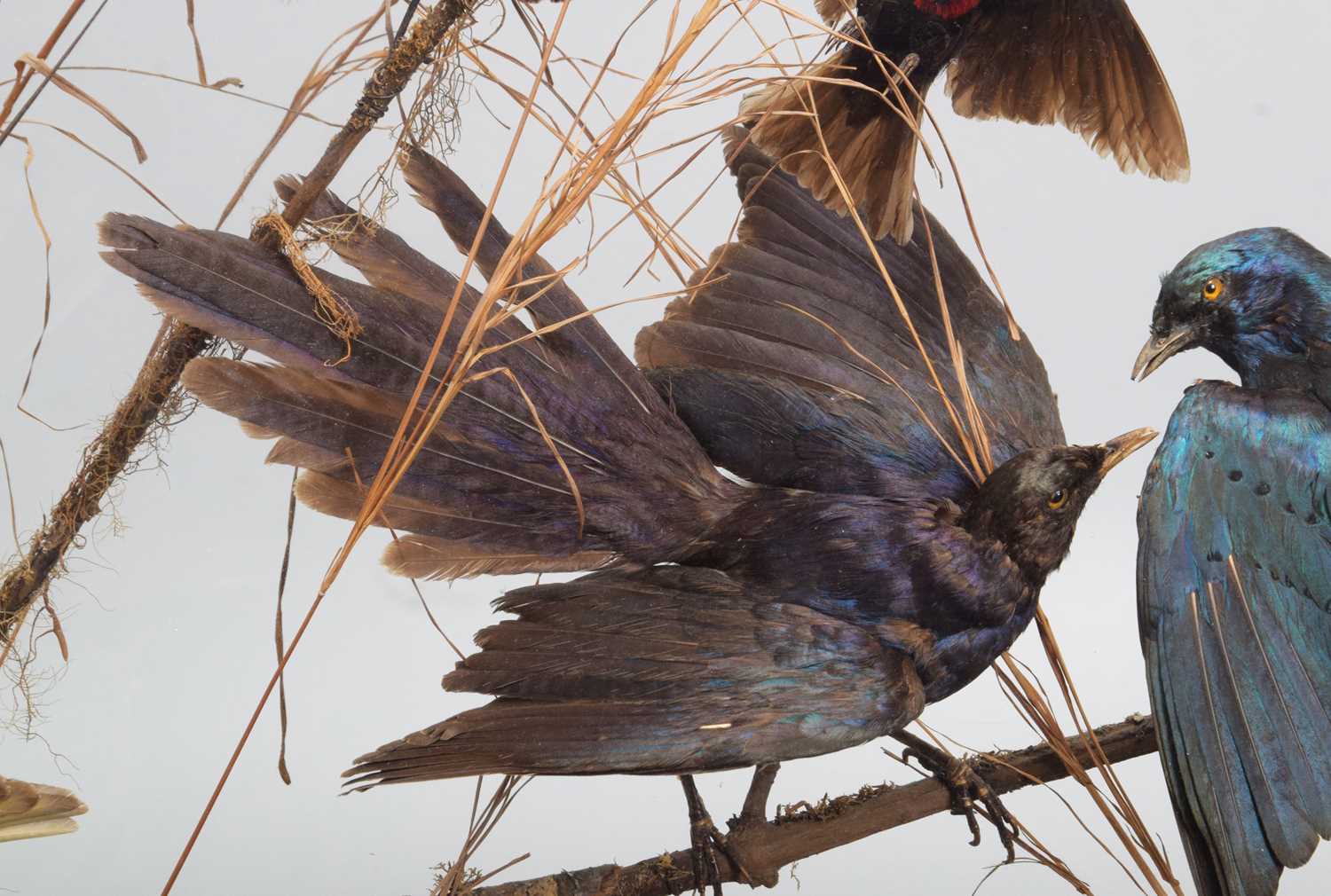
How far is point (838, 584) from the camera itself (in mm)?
1033

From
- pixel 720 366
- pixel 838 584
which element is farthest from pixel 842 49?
pixel 838 584

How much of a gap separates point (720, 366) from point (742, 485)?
15cm

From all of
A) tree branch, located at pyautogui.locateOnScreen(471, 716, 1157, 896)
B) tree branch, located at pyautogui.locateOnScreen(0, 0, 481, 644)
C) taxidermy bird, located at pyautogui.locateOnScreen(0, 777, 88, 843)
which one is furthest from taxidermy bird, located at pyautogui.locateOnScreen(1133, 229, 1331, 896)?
taxidermy bird, located at pyautogui.locateOnScreen(0, 777, 88, 843)

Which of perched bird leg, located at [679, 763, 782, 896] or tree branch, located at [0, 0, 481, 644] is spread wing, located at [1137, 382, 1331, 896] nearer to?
perched bird leg, located at [679, 763, 782, 896]

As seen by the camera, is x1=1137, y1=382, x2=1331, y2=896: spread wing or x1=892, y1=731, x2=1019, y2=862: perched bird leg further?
x1=892, y1=731, x2=1019, y2=862: perched bird leg

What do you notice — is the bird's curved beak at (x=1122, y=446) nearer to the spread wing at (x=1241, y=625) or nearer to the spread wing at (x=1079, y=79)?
the spread wing at (x=1241, y=625)

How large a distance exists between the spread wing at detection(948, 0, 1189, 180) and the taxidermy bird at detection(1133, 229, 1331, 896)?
0.17 meters

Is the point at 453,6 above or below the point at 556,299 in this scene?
above

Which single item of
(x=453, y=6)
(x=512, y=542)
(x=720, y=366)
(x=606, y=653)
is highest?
(x=453, y=6)

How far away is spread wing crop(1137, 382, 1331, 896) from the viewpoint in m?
0.98

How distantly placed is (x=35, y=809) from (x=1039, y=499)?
0.85 metres

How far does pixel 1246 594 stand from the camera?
101 centimetres

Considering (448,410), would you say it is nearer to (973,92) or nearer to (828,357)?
(828,357)

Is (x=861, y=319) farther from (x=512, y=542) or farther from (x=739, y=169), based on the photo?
(x=512, y=542)
